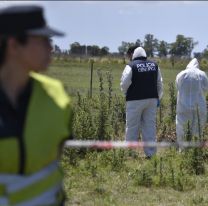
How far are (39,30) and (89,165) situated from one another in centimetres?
490

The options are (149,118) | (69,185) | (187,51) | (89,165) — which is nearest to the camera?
(69,185)

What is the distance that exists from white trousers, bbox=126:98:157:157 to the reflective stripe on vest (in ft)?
19.7

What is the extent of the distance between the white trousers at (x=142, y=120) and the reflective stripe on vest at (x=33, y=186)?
601cm

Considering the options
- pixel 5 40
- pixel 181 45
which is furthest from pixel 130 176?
pixel 181 45

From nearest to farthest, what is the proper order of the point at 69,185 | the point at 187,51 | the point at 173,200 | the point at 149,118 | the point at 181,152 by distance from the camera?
the point at 173,200 < the point at 69,185 < the point at 181,152 < the point at 149,118 < the point at 187,51

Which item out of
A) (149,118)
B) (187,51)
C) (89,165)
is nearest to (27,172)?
(89,165)

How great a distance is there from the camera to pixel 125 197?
6.27 metres

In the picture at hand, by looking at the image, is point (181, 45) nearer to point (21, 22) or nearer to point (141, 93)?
point (141, 93)

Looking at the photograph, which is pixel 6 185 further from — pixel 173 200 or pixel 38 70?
pixel 173 200

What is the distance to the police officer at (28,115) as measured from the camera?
2.22 metres

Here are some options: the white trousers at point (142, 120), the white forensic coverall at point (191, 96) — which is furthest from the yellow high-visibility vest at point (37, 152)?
the white forensic coverall at point (191, 96)

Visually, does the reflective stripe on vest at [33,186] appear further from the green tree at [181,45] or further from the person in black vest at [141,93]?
the green tree at [181,45]

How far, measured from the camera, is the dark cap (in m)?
2.27

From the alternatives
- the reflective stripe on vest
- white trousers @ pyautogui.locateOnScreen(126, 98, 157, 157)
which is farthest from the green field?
Answer: the reflective stripe on vest
